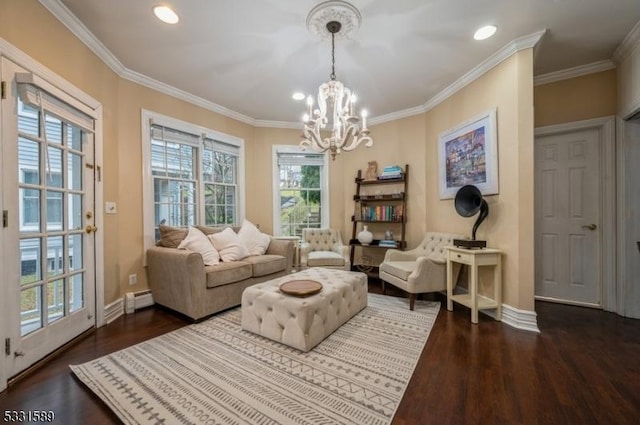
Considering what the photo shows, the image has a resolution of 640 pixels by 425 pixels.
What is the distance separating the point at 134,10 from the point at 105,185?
162 centimetres

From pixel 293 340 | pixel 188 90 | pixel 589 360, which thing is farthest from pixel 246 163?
pixel 589 360

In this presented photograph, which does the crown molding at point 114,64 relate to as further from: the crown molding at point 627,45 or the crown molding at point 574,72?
the crown molding at point 627,45

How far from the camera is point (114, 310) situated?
2697 millimetres

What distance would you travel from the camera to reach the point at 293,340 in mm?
2031

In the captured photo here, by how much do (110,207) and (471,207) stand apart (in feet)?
12.9

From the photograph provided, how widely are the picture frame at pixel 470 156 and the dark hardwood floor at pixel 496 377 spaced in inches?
58.6

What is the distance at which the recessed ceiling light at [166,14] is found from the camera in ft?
6.63

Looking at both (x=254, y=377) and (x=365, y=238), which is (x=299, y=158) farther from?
(x=254, y=377)

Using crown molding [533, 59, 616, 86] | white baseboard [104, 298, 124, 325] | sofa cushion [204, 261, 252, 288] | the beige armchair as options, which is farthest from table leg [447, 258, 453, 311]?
white baseboard [104, 298, 124, 325]

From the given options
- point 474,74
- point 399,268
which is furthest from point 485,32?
Answer: point 399,268

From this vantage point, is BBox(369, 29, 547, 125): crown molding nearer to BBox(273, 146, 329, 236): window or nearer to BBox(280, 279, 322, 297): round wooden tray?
BBox(273, 146, 329, 236): window

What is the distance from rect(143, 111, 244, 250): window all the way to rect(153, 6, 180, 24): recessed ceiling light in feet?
4.36

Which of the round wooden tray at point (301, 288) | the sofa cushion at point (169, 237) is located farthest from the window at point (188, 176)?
the round wooden tray at point (301, 288)

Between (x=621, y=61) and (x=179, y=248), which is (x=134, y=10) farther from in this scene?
(x=621, y=61)
